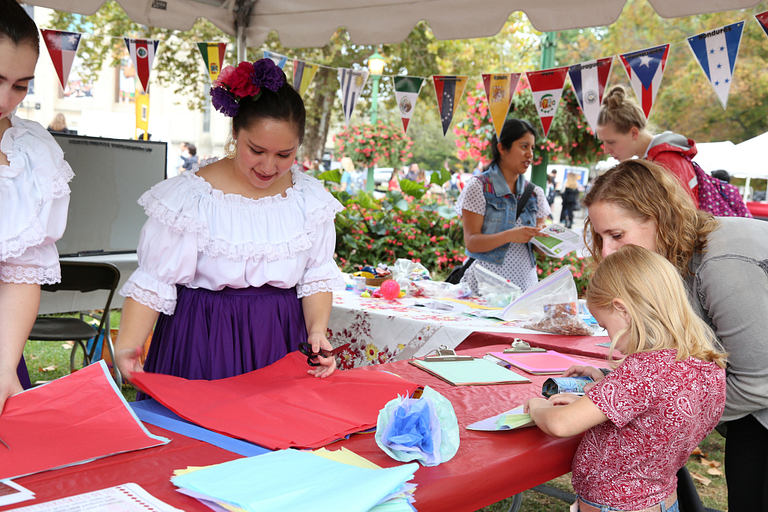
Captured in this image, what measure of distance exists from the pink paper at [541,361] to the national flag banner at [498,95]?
2587mm

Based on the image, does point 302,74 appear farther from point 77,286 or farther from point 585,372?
point 585,372

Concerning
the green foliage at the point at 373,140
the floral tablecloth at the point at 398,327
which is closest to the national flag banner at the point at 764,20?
the floral tablecloth at the point at 398,327

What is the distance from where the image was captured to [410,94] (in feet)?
15.6

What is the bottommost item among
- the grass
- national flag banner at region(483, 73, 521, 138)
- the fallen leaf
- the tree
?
the grass

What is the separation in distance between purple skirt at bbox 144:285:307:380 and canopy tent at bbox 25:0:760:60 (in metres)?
2.02

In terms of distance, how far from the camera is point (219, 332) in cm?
176

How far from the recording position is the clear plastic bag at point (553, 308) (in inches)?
97.4

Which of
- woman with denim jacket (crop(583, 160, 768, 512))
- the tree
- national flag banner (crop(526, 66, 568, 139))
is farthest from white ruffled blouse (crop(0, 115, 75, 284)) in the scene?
the tree

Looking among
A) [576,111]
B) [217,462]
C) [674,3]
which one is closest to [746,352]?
[217,462]

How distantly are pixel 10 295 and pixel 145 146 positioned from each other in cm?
371

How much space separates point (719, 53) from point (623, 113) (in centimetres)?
60

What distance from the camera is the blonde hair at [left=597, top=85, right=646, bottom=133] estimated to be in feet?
10.4

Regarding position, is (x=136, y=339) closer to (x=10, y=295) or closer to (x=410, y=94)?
(x=10, y=295)

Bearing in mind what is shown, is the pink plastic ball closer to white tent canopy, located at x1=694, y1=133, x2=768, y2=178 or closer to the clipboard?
the clipboard
